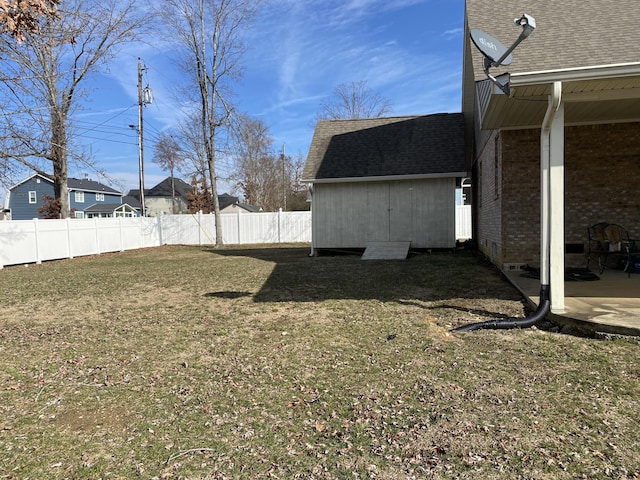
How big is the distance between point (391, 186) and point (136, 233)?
13.7 meters

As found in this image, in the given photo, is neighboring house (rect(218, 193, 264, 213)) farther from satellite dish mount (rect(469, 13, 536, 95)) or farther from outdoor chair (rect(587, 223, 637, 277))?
satellite dish mount (rect(469, 13, 536, 95))

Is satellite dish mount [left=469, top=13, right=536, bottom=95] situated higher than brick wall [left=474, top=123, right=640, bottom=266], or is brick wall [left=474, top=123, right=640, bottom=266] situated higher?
satellite dish mount [left=469, top=13, right=536, bottom=95]

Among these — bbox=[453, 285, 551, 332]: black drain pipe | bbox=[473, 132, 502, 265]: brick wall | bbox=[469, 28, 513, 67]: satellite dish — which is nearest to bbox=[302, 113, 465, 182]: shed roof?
bbox=[473, 132, 502, 265]: brick wall

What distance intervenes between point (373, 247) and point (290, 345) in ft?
28.4

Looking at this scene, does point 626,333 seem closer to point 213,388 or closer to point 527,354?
point 527,354

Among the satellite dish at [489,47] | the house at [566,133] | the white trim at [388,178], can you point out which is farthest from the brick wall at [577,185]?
the white trim at [388,178]

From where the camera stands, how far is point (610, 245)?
268 inches

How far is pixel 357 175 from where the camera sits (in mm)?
13016

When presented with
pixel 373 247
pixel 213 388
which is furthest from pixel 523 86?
pixel 373 247

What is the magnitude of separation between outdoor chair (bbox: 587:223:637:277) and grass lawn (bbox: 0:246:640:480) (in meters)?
2.31

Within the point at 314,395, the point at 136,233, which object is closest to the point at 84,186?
the point at 136,233

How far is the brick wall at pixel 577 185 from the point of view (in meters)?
7.14

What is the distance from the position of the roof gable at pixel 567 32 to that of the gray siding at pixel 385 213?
5.12 metres

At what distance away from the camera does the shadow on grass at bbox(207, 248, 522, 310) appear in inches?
254
